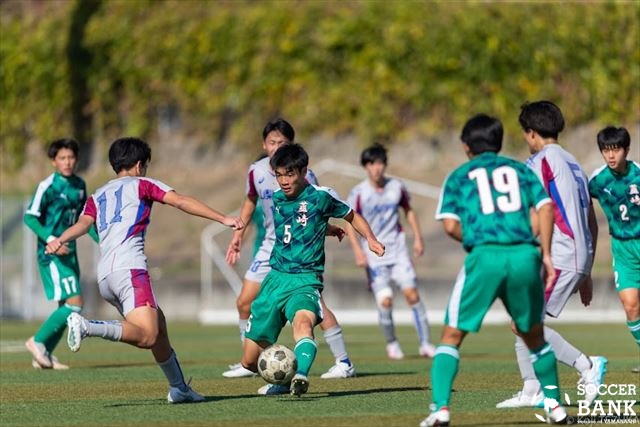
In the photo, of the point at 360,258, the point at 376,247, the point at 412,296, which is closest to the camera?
the point at 376,247

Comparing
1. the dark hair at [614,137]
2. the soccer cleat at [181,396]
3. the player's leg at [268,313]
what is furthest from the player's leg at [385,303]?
the soccer cleat at [181,396]

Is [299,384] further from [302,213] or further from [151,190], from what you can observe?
[151,190]

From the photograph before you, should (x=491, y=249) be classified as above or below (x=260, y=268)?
below

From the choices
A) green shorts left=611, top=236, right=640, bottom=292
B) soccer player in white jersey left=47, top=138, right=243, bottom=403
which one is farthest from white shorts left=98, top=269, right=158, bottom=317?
green shorts left=611, top=236, right=640, bottom=292

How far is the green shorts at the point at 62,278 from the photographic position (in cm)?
1511

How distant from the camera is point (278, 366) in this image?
10422 mm

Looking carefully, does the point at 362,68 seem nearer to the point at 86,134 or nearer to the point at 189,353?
the point at 86,134

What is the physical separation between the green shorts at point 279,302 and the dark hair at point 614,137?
2.99 meters

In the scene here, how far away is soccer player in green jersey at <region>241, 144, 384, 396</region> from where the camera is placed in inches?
431

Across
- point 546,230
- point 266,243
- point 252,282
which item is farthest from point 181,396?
point 546,230

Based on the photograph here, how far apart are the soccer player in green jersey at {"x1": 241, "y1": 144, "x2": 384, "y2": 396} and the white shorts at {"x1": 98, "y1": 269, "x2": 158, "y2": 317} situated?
96cm

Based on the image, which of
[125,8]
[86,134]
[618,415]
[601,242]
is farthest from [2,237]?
[618,415]

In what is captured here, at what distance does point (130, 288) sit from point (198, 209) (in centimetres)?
79

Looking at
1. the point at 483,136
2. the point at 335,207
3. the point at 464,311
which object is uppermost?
the point at 483,136
